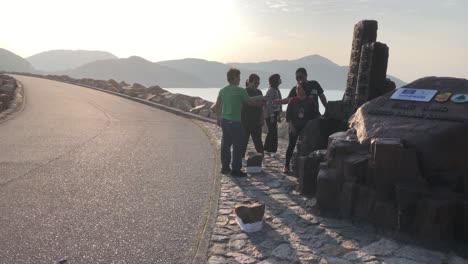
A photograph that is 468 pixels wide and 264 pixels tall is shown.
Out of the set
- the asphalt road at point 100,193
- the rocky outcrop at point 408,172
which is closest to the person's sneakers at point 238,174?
the asphalt road at point 100,193

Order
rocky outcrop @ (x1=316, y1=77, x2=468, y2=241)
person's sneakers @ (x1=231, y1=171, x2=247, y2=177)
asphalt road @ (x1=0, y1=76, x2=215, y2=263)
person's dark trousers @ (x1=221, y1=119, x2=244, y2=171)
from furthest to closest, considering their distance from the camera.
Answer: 1. person's sneakers @ (x1=231, y1=171, x2=247, y2=177)
2. person's dark trousers @ (x1=221, y1=119, x2=244, y2=171)
3. rocky outcrop @ (x1=316, y1=77, x2=468, y2=241)
4. asphalt road @ (x1=0, y1=76, x2=215, y2=263)

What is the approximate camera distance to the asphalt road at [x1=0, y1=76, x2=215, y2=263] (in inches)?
176

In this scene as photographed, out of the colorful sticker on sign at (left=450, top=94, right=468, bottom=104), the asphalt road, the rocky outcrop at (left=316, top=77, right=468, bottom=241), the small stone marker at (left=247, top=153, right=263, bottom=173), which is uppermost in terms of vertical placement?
the colorful sticker on sign at (left=450, top=94, right=468, bottom=104)

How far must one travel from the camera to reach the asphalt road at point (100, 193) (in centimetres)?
446

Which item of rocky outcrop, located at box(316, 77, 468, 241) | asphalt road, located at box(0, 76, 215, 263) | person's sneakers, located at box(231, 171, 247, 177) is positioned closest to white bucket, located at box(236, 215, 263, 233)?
asphalt road, located at box(0, 76, 215, 263)

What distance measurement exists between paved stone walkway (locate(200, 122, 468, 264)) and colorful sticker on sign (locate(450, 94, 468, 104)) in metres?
2.15

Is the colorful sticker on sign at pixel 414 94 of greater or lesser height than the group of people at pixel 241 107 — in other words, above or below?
above

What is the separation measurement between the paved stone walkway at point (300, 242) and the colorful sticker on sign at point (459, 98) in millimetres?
2149

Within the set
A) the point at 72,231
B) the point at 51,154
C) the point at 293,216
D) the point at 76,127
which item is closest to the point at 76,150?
the point at 51,154

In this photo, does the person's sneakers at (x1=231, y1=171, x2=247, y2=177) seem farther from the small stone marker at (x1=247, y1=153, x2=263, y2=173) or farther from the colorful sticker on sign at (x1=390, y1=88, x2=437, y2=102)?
the colorful sticker on sign at (x1=390, y1=88, x2=437, y2=102)

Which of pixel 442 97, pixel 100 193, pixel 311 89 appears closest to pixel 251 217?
pixel 100 193

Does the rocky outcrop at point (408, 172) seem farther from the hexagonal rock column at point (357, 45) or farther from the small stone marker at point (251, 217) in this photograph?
the hexagonal rock column at point (357, 45)

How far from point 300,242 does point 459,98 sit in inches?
117

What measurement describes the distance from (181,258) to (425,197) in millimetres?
2847
